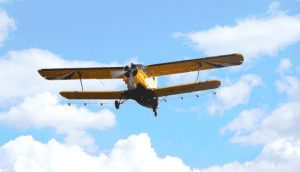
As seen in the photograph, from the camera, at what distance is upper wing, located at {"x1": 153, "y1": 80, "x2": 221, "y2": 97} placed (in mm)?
40312

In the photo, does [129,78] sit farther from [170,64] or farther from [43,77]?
[43,77]

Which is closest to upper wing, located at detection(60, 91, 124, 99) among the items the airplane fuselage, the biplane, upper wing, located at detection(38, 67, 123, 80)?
the biplane

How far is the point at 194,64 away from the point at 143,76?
5445 millimetres

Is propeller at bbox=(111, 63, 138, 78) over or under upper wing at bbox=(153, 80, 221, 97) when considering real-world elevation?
over

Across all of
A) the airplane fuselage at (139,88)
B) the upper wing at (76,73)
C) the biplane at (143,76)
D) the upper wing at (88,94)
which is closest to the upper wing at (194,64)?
the biplane at (143,76)

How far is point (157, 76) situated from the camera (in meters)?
45.2

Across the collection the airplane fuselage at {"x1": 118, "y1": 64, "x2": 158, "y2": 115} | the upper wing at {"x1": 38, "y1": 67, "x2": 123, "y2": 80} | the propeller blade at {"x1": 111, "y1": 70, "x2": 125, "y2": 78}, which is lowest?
the airplane fuselage at {"x1": 118, "y1": 64, "x2": 158, "y2": 115}

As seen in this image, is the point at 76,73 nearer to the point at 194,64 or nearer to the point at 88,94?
the point at 88,94

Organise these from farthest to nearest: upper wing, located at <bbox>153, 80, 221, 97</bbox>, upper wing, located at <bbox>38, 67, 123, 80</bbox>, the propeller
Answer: upper wing, located at <bbox>38, 67, 123, 80</bbox> < upper wing, located at <bbox>153, 80, 221, 97</bbox> < the propeller

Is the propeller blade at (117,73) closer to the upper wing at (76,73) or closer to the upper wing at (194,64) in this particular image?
the upper wing at (76,73)

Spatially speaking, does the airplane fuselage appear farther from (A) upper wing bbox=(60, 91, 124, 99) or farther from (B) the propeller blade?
(B) the propeller blade

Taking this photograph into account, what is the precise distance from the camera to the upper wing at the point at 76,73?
4375 centimetres

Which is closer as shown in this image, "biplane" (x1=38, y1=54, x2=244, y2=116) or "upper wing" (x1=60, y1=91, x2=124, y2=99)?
"biplane" (x1=38, y1=54, x2=244, y2=116)

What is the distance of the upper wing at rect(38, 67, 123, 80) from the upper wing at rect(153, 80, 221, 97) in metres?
4.82
